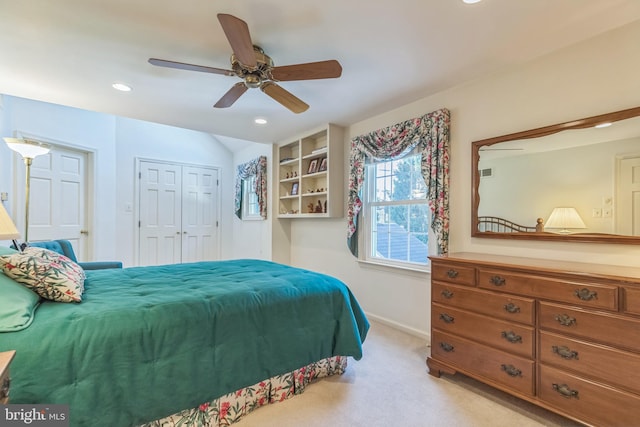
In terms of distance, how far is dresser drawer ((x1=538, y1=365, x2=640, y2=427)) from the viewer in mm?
1390

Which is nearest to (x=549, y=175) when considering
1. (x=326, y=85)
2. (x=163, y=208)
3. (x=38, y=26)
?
(x=326, y=85)

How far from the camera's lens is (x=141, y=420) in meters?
1.38

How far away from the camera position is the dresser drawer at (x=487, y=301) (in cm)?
172

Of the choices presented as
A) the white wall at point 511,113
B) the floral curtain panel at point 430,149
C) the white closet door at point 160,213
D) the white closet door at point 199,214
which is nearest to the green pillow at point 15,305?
the floral curtain panel at point 430,149

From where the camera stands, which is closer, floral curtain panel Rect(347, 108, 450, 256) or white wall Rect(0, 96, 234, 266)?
floral curtain panel Rect(347, 108, 450, 256)

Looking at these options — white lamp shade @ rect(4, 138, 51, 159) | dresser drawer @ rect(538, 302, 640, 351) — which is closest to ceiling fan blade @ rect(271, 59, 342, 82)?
dresser drawer @ rect(538, 302, 640, 351)

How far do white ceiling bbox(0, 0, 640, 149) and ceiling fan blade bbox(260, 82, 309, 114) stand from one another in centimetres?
23

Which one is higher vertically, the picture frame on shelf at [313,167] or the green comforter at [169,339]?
the picture frame on shelf at [313,167]

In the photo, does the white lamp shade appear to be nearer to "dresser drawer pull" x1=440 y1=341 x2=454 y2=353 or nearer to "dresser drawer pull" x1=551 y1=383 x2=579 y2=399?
"dresser drawer pull" x1=440 y1=341 x2=454 y2=353

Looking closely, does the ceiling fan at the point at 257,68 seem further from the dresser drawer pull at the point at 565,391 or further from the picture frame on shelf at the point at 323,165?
the dresser drawer pull at the point at 565,391

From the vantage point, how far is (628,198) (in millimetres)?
1725

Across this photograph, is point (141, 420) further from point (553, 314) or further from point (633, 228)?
point (633, 228)

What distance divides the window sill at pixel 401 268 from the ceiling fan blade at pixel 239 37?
2.32 m

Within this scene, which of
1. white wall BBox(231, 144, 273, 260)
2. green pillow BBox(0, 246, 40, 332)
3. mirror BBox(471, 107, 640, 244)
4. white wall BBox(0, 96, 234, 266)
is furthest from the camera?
white wall BBox(231, 144, 273, 260)
